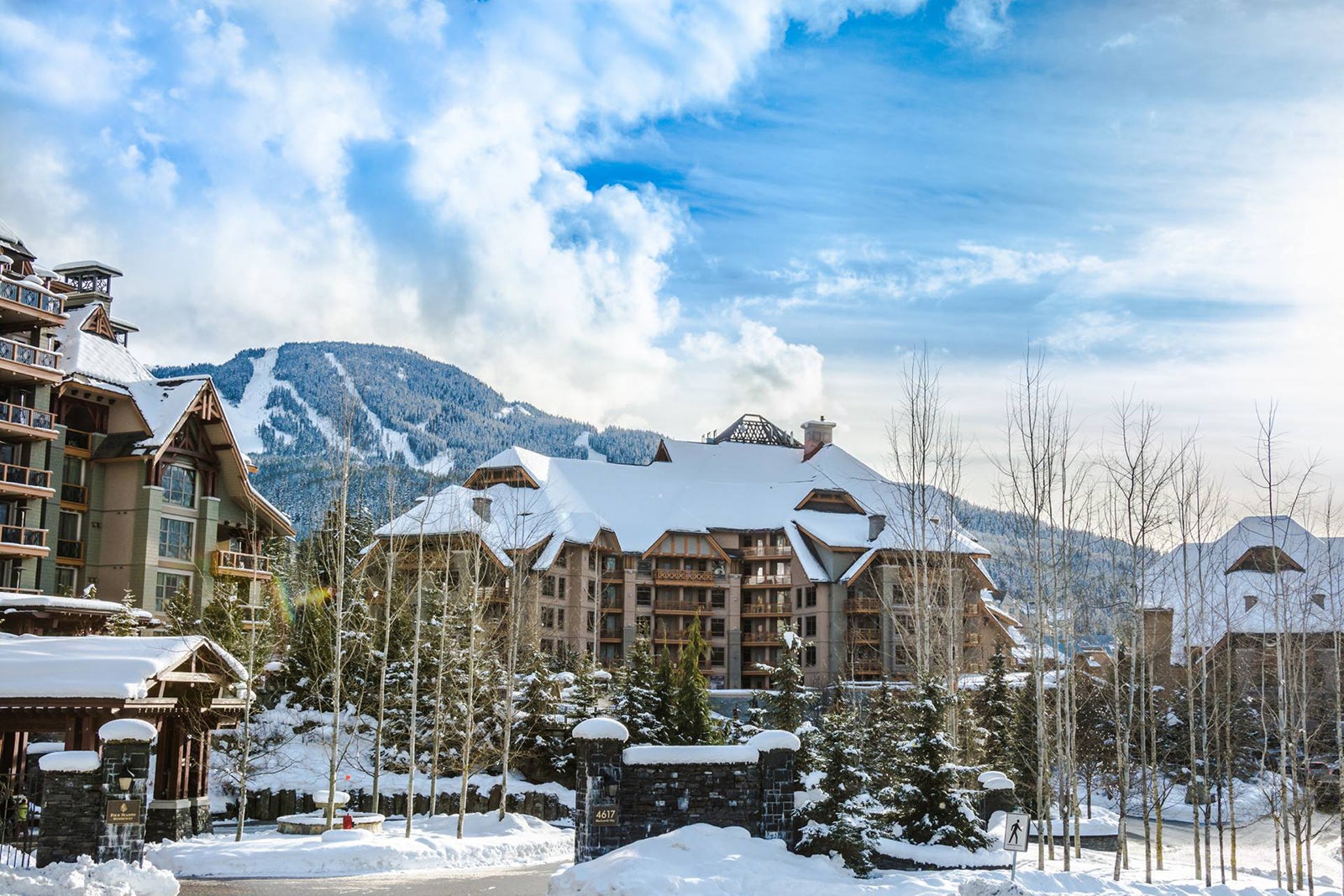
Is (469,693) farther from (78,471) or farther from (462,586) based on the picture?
(78,471)

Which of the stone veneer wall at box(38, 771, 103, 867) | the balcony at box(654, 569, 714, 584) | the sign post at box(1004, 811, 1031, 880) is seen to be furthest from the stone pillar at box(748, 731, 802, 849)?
the balcony at box(654, 569, 714, 584)

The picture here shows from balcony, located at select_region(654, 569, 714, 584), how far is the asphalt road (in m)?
40.0

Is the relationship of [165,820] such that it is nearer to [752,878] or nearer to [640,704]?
[752,878]

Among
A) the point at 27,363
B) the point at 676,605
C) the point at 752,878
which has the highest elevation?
the point at 27,363

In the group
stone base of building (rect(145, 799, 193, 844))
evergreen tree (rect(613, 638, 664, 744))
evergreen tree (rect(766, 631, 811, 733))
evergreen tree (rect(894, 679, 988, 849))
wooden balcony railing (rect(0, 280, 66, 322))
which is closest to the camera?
evergreen tree (rect(894, 679, 988, 849))

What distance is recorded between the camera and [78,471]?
44.9m

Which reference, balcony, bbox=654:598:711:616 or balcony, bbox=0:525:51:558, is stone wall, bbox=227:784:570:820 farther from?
balcony, bbox=654:598:711:616

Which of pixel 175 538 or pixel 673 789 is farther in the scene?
pixel 175 538

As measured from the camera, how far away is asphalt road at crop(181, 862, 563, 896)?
21328 millimetres

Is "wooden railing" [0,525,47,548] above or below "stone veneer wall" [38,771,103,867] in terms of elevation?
above

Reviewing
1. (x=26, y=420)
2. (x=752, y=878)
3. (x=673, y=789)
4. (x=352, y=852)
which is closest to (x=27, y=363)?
(x=26, y=420)

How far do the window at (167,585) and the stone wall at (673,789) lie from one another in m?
29.1

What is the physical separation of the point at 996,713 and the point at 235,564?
31592mm

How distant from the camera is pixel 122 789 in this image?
2122cm
